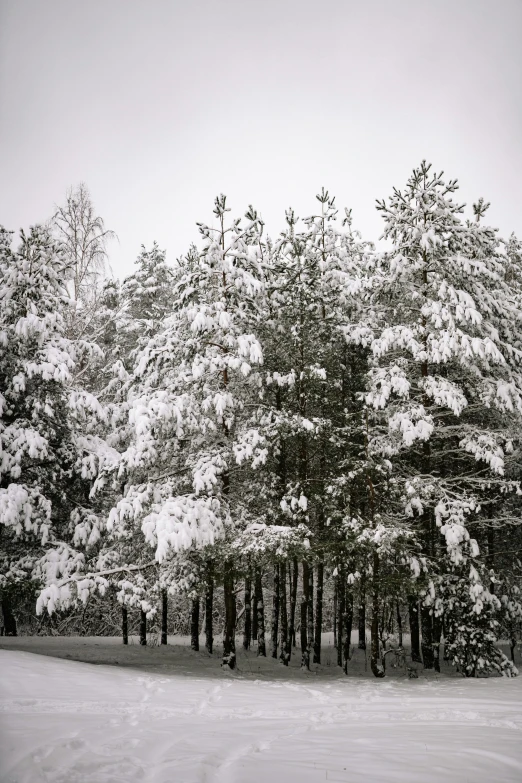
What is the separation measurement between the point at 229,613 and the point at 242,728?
658 centimetres

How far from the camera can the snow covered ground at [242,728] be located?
4.15 metres

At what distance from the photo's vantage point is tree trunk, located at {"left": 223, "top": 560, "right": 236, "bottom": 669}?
11.9m

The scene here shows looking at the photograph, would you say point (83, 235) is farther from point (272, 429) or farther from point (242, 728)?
point (242, 728)

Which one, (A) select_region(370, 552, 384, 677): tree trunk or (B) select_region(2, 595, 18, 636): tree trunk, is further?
(B) select_region(2, 595, 18, 636): tree trunk

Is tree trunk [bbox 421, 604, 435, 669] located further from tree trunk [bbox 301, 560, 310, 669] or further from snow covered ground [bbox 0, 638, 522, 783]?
tree trunk [bbox 301, 560, 310, 669]

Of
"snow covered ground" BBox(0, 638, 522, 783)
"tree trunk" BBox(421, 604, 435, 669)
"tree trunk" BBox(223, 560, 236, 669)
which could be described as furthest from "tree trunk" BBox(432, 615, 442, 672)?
"tree trunk" BBox(223, 560, 236, 669)

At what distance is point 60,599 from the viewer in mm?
10508

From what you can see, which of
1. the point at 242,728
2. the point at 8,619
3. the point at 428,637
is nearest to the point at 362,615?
the point at 428,637

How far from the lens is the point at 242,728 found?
6.02 m

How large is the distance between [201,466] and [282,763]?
7659 millimetres

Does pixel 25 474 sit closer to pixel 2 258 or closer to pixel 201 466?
pixel 201 466

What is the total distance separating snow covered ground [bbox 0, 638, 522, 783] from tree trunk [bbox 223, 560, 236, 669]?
141 cm

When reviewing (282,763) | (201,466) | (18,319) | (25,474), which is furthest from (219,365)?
(282,763)

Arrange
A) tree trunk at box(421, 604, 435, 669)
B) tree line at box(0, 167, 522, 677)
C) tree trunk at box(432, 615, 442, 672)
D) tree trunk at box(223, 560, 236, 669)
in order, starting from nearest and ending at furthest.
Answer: tree line at box(0, 167, 522, 677)
tree trunk at box(223, 560, 236, 669)
tree trunk at box(421, 604, 435, 669)
tree trunk at box(432, 615, 442, 672)
